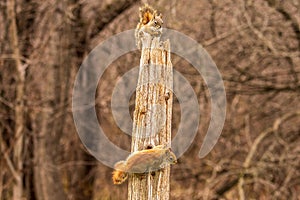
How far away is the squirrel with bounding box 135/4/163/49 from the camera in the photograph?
2.86 m

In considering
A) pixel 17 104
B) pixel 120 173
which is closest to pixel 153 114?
pixel 120 173

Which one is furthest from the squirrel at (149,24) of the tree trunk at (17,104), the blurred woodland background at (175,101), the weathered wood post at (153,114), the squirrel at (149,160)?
the tree trunk at (17,104)

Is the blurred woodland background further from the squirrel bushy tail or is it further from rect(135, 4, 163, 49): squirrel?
the squirrel bushy tail

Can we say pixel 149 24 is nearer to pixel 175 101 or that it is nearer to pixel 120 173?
pixel 120 173

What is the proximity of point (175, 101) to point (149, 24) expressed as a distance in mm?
6339

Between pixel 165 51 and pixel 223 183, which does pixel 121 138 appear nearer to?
pixel 223 183

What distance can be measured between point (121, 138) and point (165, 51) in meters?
7.11

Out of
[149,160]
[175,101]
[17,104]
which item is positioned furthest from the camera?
[17,104]

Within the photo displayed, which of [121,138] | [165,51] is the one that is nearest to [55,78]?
[121,138]

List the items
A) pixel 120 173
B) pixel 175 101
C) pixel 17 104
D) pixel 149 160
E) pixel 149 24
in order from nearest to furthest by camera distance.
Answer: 1. pixel 149 160
2. pixel 120 173
3. pixel 149 24
4. pixel 175 101
5. pixel 17 104

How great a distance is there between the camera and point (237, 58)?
29.8 feet

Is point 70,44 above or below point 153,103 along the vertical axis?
above

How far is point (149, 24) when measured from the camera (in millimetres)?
2908

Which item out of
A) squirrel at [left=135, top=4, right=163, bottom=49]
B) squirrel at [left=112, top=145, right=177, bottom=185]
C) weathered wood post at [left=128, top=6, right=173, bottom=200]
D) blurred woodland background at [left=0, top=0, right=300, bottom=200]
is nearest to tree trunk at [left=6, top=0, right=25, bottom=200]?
blurred woodland background at [left=0, top=0, right=300, bottom=200]
